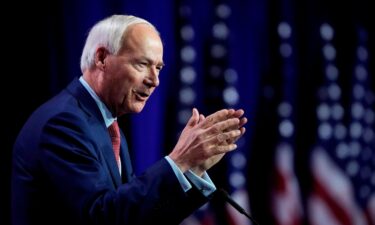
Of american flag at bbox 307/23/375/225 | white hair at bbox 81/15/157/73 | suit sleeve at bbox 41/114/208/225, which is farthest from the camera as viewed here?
american flag at bbox 307/23/375/225

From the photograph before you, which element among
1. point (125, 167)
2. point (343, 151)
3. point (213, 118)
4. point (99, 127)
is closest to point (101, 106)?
point (99, 127)

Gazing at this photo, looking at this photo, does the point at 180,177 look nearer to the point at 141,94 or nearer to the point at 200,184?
the point at 200,184

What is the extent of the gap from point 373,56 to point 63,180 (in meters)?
2.11

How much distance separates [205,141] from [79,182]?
233mm

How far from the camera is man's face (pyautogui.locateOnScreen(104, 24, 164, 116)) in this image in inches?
48.7

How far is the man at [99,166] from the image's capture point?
1.01m

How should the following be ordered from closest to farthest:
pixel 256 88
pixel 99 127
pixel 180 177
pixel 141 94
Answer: pixel 180 177
pixel 99 127
pixel 141 94
pixel 256 88

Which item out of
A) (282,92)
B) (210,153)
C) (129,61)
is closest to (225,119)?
(210,153)

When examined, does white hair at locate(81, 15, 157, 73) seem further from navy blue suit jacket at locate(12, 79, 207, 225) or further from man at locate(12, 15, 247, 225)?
navy blue suit jacket at locate(12, 79, 207, 225)

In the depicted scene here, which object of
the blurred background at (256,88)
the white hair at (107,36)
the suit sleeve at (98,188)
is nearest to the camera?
the suit sleeve at (98,188)

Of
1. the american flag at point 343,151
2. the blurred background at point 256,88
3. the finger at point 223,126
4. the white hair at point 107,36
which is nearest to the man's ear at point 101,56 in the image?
the white hair at point 107,36

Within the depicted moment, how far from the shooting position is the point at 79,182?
102cm

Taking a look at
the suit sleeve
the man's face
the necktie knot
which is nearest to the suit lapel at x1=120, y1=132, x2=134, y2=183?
the necktie knot

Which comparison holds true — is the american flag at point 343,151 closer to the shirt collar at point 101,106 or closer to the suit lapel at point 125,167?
the suit lapel at point 125,167
